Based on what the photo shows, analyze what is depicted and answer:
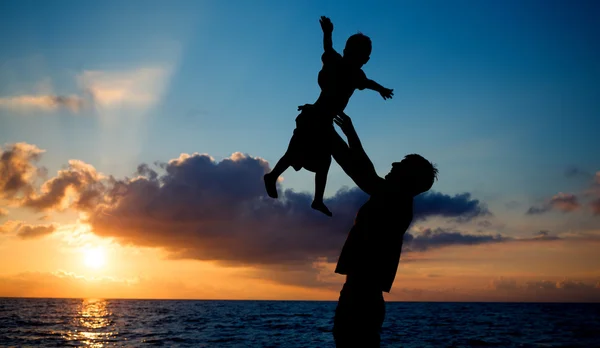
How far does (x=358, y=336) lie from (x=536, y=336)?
5009 cm

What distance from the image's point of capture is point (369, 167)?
4.58m

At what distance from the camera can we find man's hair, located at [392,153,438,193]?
454 centimetres

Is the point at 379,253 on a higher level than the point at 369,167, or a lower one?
lower

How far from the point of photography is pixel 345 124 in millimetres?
4625

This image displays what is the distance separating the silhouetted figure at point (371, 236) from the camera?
436 centimetres

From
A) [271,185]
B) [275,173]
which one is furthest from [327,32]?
[271,185]

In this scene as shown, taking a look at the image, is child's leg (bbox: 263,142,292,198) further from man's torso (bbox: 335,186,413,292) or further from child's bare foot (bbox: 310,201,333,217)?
man's torso (bbox: 335,186,413,292)

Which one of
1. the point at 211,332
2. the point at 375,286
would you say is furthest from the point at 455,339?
the point at 375,286

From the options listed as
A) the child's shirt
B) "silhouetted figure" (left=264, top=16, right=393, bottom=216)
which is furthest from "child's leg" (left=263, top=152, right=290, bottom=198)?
the child's shirt

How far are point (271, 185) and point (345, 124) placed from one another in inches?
40.0

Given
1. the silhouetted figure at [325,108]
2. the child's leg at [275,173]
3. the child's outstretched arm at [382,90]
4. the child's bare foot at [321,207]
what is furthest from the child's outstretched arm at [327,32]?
the child's bare foot at [321,207]

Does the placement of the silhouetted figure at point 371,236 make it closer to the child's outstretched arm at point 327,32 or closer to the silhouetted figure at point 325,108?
the silhouetted figure at point 325,108

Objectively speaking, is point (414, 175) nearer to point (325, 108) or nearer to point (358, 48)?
point (325, 108)

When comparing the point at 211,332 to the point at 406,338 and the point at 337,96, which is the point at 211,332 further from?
the point at 337,96
